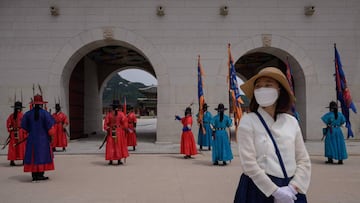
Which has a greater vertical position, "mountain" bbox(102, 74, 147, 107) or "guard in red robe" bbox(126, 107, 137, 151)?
"mountain" bbox(102, 74, 147, 107)

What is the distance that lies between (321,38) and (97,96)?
12.1m

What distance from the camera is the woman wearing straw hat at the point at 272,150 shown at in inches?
84.4

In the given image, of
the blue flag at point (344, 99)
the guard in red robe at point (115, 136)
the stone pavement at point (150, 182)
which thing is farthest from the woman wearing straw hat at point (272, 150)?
the blue flag at point (344, 99)

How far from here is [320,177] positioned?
20.2ft

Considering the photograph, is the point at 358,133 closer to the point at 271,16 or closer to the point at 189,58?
the point at 271,16

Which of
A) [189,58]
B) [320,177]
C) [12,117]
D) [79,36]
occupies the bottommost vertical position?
[320,177]

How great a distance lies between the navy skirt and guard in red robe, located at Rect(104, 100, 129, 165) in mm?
5707

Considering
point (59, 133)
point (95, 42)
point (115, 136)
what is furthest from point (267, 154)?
point (95, 42)

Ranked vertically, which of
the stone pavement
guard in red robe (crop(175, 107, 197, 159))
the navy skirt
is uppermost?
the navy skirt

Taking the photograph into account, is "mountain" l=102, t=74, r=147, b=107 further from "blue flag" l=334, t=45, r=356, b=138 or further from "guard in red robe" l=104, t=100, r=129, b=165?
"blue flag" l=334, t=45, r=356, b=138

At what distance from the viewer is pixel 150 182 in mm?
5742

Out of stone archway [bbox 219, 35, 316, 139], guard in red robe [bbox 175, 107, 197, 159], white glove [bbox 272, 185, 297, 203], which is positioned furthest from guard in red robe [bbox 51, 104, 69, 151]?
white glove [bbox 272, 185, 297, 203]

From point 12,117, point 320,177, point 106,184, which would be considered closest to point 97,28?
point 12,117

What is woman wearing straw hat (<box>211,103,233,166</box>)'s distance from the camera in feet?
25.1
